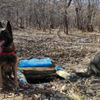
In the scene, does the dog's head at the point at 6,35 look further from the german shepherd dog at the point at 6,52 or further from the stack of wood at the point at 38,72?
the stack of wood at the point at 38,72

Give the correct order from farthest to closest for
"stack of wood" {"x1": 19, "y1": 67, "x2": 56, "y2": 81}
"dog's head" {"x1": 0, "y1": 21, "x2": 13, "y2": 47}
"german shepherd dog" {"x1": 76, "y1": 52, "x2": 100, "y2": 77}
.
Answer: "stack of wood" {"x1": 19, "y1": 67, "x2": 56, "y2": 81}, "german shepherd dog" {"x1": 76, "y1": 52, "x2": 100, "y2": 77}, "dog's head" {"x1": 0, "y1": 21, "x2": 13, "y2": 47}

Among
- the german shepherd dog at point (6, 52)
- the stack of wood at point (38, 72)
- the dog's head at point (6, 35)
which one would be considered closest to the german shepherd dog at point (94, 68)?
the stack of wood at point (38, 72)

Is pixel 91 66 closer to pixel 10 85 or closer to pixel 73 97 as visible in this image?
pixel 73 97

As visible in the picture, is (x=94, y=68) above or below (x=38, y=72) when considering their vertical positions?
above

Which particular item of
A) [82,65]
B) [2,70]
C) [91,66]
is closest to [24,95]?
[2,70]

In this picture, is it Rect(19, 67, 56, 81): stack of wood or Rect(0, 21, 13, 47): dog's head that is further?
Rect(19, 67, 56, 81): stack of wood

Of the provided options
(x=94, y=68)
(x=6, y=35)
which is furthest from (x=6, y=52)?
(x=94, y=68)

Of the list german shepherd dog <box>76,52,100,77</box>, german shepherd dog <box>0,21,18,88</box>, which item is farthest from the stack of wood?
german shepherd dog <box>0,21,18,88</box>

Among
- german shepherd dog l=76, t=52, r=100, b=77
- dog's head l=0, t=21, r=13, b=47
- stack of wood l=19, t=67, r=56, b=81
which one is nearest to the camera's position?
dog's head l=0, t=21, r=13, b=47

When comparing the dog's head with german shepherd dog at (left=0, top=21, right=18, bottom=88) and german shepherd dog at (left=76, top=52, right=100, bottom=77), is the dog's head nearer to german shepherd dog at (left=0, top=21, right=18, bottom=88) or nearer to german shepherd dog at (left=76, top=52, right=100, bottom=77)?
german shepherd dog at (left=0, top=21, right=18, bottom=88)

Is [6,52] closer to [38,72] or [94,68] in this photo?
[38,72]

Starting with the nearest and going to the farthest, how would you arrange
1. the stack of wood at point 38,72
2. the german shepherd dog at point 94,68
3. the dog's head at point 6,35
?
1. the dog's head at point 6,35
2. the german shepherd dog at point 94,68
3. the stack of wood at point 38,72

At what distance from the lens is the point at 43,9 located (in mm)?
28359

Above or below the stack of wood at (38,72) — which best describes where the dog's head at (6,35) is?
above
